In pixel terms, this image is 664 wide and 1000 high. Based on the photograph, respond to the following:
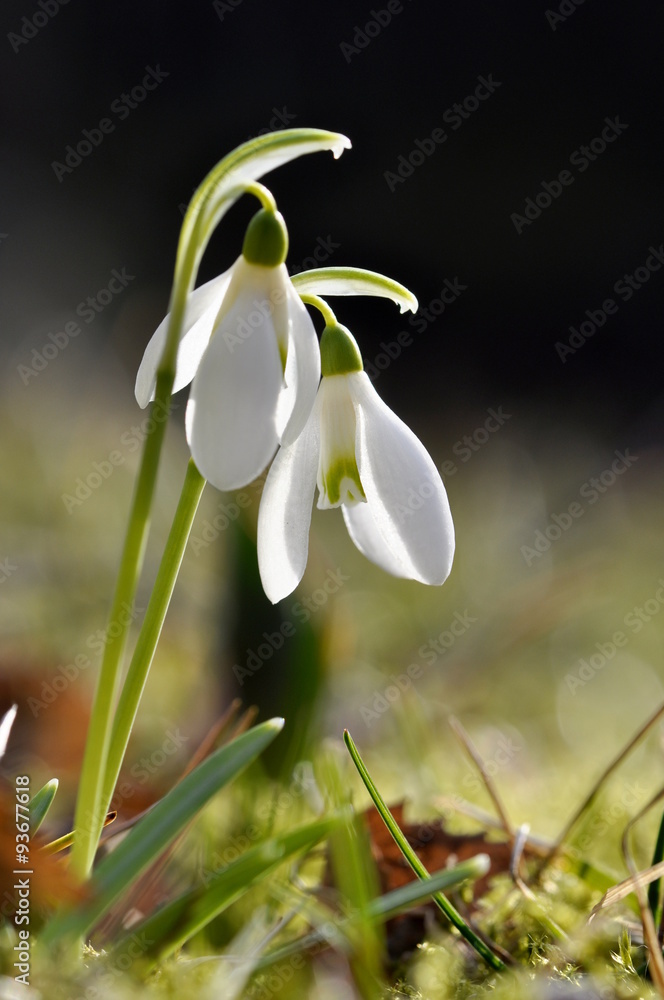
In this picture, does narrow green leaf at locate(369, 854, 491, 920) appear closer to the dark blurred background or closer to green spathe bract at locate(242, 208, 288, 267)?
green spathe bract at locate(242, 208, 288, 267)

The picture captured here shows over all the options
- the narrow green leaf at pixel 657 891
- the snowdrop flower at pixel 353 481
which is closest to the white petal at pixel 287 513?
the snowdrop flower at pixel 353 481

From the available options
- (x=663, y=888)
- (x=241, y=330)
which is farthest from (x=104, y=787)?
(x=663, y=888)

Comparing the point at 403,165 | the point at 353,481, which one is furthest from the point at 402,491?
the point at 403,165

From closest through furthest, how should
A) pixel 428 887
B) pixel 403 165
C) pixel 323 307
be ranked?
pixel 428 887
pixel 323 307
pixel 403 165

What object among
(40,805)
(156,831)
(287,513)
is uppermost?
(287,513)

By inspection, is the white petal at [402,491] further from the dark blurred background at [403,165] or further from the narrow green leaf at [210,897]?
the dark blurred background at [403,165]

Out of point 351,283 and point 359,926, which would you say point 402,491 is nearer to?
point 351,283

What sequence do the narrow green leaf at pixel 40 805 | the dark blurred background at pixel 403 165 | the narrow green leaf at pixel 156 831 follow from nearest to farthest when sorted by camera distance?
the narrow green leaf at pixel 156 831 < the narrow green leaf at pixel 40 805 < the dark blurred background at pixel 403 165
